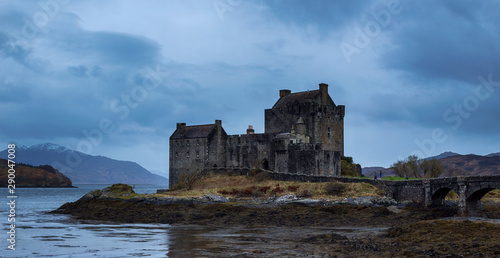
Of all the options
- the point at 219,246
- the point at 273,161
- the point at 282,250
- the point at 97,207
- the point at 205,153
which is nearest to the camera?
the point at 282,250

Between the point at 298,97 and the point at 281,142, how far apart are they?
28.9 ft

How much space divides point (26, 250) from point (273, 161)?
38.5 m

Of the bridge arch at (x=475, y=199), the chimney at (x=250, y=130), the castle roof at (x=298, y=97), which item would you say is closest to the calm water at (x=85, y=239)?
the bridge arch at (x=475, y=199)

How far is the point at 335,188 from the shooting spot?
48500 mm

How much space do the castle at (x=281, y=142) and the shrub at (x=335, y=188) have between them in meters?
8.76

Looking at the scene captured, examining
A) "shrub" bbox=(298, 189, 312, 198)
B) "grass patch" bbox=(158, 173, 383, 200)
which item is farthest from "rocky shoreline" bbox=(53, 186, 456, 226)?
"grass patch" bbox=(158, 173, 383, 200)

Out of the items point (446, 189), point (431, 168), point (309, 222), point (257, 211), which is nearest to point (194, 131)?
point (431, 168)

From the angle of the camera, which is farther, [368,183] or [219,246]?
[368,183]

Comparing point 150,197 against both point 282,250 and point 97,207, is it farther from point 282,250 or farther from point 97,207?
point 282,250

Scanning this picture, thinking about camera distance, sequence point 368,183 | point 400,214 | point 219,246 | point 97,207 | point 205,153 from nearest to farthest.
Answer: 1. point 219,246
2. point 400,214
3. point 368,183
4. point 97,207
5. point 205,153

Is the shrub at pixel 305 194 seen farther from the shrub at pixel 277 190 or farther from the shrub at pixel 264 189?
the shrub at pixel 264 189

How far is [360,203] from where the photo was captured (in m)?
44.6

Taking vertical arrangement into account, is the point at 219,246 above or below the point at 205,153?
below

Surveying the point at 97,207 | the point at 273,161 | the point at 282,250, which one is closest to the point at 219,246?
the point at 282,250
